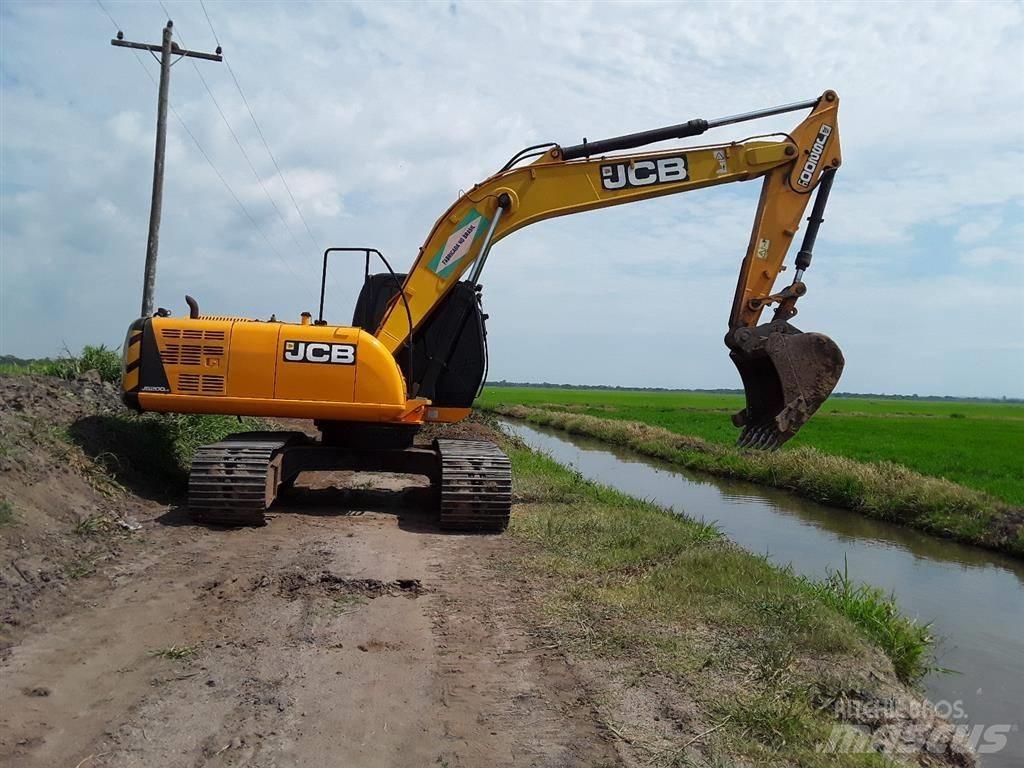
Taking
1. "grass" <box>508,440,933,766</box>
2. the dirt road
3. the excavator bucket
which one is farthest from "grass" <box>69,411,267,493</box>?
the excavator bucket

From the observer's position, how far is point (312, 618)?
5.41 m

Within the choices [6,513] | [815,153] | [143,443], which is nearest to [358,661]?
[6,513]

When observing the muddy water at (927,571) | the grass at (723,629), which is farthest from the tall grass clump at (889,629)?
the muddy water at (927,571)

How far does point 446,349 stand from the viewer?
9.55 m

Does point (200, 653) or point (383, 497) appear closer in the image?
point (200, 653)

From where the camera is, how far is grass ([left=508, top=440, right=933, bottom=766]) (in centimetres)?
406

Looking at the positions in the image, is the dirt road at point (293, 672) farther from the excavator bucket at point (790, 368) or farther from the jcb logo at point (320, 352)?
the excavator bucket at point (790, 368)

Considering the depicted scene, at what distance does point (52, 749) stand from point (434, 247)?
23.2 feet

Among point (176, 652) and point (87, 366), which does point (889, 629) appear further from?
point (87, 366)

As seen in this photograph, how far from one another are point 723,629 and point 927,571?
5742 millimetres

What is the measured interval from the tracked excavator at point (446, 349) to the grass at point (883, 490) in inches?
132

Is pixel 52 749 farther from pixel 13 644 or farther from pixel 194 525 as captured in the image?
pixel 194 525

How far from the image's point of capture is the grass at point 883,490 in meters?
12.0

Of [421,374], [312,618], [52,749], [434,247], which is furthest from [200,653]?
[434,247]
